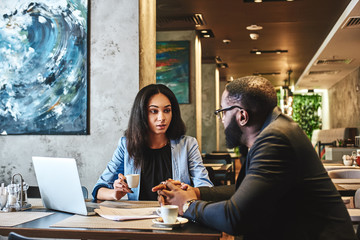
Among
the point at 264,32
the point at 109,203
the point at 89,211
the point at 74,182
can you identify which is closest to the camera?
the point at 74,182

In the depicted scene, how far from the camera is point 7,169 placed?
3510mm

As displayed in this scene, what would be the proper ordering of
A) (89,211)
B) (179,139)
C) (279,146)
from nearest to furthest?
(279,146)
(89,211)
(179,139)

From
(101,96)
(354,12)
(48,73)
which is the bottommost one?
(101,96)

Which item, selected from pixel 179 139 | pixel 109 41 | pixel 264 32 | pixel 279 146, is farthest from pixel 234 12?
pixel 279 146

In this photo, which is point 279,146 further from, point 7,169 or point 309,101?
point 309,101

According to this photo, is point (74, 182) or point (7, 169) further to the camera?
point (7, 169)

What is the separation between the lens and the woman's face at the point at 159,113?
262cm

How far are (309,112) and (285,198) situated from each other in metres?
20.9

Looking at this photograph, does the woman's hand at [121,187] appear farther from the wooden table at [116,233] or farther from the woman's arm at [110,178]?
the wooden table at [116,233]

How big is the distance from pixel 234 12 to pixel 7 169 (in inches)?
199

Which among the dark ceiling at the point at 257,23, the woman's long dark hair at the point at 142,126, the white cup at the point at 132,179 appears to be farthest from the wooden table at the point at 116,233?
the dark ceiling at the point at 257,23

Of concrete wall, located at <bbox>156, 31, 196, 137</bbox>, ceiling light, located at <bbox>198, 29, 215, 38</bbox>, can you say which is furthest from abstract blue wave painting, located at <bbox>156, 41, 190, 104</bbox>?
ceiling light, located at <bbox>198, 29, 215, 38</bbox>

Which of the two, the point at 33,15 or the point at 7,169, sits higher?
the point at 33,15

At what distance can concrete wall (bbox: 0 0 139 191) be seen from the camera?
3.34 m
